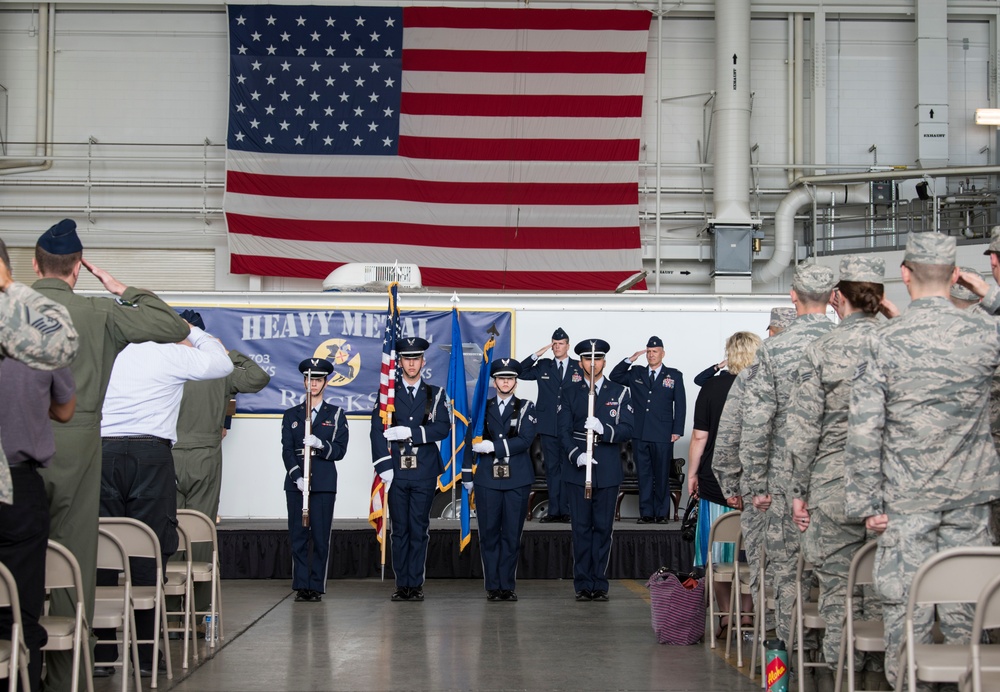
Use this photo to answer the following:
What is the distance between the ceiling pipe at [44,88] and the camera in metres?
14.9

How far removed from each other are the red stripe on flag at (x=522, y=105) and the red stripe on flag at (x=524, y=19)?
867 mm

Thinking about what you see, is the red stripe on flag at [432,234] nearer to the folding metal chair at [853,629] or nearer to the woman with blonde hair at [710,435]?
the woman with blonde hair at [710,435]

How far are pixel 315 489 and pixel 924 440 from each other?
5118 millimetres

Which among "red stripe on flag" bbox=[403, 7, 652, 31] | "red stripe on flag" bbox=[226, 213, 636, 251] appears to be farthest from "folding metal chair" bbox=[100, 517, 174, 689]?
"red stripe on flag" bbox=[403, 7, 652, 31]

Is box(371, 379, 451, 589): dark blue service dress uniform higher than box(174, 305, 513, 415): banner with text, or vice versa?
box(174, 305, 513, 415): banner with text

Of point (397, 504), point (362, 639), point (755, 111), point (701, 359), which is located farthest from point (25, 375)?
point (755, 111)

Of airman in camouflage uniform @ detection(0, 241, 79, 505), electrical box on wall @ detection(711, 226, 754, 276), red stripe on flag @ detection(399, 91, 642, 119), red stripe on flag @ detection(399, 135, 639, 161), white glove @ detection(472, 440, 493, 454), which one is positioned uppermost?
red stripe on flag @ detection(399, 91, 642, 119)

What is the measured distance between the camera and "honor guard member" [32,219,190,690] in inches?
172

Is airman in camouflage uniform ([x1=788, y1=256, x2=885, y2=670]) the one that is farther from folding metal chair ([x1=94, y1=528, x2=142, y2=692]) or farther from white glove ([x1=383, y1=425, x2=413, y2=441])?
white glove ([x1=383, y1=425, x2=413, y2=441])

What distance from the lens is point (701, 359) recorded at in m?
10.3

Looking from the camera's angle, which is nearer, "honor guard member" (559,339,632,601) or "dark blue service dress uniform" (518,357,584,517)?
"honor guard member" (559,339,632,601)

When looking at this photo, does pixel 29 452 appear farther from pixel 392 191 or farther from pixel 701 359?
pixel 392 191

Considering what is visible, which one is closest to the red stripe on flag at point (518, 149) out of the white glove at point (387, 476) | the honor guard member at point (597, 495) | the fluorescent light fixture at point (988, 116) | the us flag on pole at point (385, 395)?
the fluorescent light fixture at point (988, 116)

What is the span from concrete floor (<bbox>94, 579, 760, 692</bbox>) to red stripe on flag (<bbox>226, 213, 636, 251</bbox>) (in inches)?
243
